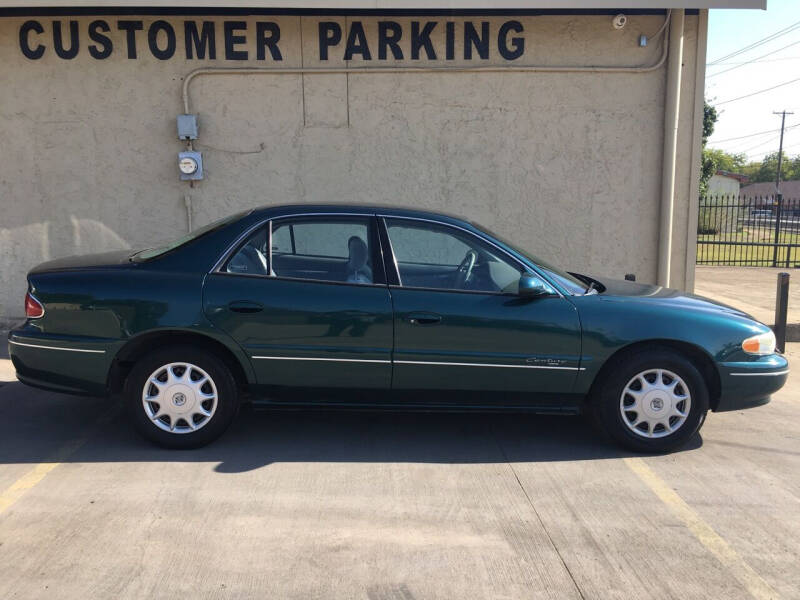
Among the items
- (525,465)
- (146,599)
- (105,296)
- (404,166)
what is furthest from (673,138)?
(146,599)

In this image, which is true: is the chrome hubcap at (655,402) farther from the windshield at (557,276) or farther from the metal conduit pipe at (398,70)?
the metal conduit pipe at (398,70)

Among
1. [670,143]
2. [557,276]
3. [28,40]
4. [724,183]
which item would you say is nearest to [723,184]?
[724,183]

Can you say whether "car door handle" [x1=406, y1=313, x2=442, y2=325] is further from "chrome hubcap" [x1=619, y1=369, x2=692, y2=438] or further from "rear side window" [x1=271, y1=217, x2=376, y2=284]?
"chrome hubcap" [x1=619, y1=369, x2=692, y2=438]

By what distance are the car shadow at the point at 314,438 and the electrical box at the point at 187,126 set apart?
3.35 metres

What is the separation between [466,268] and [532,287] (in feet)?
1.65

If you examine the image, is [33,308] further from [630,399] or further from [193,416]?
[630,399]

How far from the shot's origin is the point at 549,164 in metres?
8.33

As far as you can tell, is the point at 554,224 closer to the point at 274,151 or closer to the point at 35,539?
the point at 274,151

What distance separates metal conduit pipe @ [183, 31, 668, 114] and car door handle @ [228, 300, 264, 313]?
13.9 feet

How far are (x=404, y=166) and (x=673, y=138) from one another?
299 cm

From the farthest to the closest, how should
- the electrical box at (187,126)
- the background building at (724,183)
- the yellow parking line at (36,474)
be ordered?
1. the background building at (724,183)
2. the electrical box at (187,126)
3. the yellow parking line at (36,474)

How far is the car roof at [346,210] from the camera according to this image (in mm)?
4898

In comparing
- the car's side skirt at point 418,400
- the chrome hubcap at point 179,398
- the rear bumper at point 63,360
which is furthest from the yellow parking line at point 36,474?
the car's side skirt at point 418,400

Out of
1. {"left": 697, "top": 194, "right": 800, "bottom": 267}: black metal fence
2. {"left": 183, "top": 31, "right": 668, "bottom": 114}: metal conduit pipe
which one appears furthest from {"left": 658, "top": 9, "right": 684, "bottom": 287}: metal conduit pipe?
{"left": 697, "top": 194, "right": 800, "bottom": 267}: black metal fence
